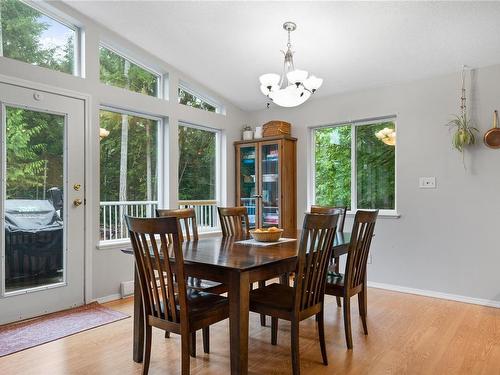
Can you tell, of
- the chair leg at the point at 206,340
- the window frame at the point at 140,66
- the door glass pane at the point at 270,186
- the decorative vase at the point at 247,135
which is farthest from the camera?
the decorative vase at the point at 247,135

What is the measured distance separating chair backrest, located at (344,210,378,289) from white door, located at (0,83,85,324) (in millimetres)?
2481

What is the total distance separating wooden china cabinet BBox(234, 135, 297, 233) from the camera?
15.8 ft

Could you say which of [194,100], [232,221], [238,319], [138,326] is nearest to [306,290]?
[238,319]

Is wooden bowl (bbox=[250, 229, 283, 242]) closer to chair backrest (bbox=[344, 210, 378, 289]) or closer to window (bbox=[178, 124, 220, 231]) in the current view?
chair backrest (bbox=[344, 210, 378, 289])

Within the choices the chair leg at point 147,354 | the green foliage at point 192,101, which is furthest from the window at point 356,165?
the chair leg at point 147,354

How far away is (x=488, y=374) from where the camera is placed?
2.27 meters

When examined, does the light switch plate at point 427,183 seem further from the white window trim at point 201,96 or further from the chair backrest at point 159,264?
the chair backrest at point 159,264

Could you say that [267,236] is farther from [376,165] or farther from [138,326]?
[376,165]

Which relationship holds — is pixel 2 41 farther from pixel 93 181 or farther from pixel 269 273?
pixel 269 273

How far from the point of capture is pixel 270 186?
4965 mm

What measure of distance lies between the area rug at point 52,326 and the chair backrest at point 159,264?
46.8 inches

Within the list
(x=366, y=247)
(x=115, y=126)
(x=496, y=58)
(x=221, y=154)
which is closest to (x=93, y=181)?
(x=115, y=126)

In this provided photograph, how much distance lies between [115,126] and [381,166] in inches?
118

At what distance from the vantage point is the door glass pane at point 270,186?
16.0 ft
